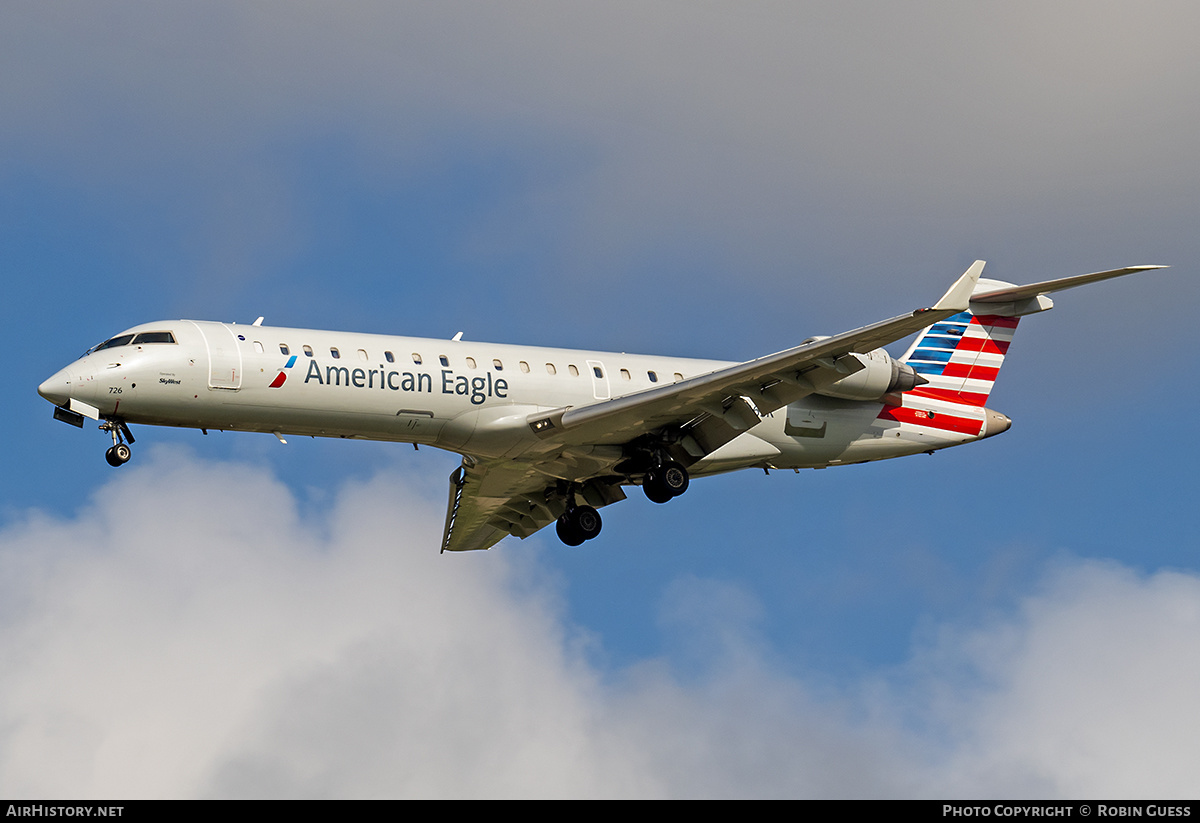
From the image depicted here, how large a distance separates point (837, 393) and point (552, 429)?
601cm

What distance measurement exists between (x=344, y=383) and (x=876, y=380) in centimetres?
1024

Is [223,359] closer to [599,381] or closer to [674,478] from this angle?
[599,381]

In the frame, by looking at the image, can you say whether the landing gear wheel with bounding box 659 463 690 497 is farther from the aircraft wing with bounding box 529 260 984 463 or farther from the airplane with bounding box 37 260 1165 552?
the aircraft wing with bounding box 529 260 984 463

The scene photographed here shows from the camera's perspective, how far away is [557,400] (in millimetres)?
26516

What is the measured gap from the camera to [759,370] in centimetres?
2534

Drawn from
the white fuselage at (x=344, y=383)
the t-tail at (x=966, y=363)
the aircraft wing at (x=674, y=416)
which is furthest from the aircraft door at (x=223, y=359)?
the t-tail at (x=966, y=363)

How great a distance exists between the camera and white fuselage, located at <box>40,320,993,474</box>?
24.4 meters

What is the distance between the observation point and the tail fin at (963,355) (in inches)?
1209

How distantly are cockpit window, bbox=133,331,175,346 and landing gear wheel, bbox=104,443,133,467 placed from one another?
1.80 m

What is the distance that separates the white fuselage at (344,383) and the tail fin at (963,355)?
4.94 m

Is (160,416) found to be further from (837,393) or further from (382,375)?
(837,393)
